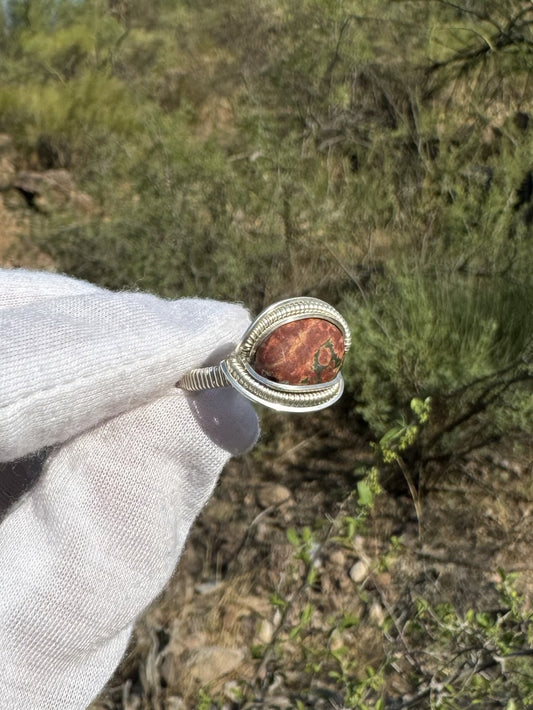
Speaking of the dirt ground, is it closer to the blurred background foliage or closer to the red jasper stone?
the blurred background foliage

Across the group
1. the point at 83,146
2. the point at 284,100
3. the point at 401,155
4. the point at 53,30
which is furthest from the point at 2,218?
the point at 53,30

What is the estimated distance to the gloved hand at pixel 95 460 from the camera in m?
0.82

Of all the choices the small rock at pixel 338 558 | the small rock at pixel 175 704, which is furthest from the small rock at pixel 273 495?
the small rock at pixel 175 704

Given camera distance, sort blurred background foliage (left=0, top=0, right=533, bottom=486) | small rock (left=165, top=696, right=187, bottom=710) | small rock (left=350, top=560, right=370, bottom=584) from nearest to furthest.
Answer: small rock (left=165, top=696, right=187, bottom=710), small rock (left=350, top=560, right=370, bottom=584), blurred background foliage (left=0, top=0, right=533, bottom=486)

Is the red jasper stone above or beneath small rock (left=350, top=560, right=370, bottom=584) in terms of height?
above

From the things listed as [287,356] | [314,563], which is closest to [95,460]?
[287,356]

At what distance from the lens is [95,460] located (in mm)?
901

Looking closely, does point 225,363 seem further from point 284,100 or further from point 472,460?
point 284,100

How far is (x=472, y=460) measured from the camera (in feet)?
8.32

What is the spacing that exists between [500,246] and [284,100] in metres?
2.22

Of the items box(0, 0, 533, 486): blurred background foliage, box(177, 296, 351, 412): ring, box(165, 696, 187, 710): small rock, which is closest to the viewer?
box(177, 296, 351, 412): ring

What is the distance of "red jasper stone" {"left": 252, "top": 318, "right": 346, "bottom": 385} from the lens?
0.81 meters

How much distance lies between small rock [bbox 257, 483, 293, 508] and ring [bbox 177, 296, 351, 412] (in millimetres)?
1720

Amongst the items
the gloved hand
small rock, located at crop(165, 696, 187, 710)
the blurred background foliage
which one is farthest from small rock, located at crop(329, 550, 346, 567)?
the gloved hand
